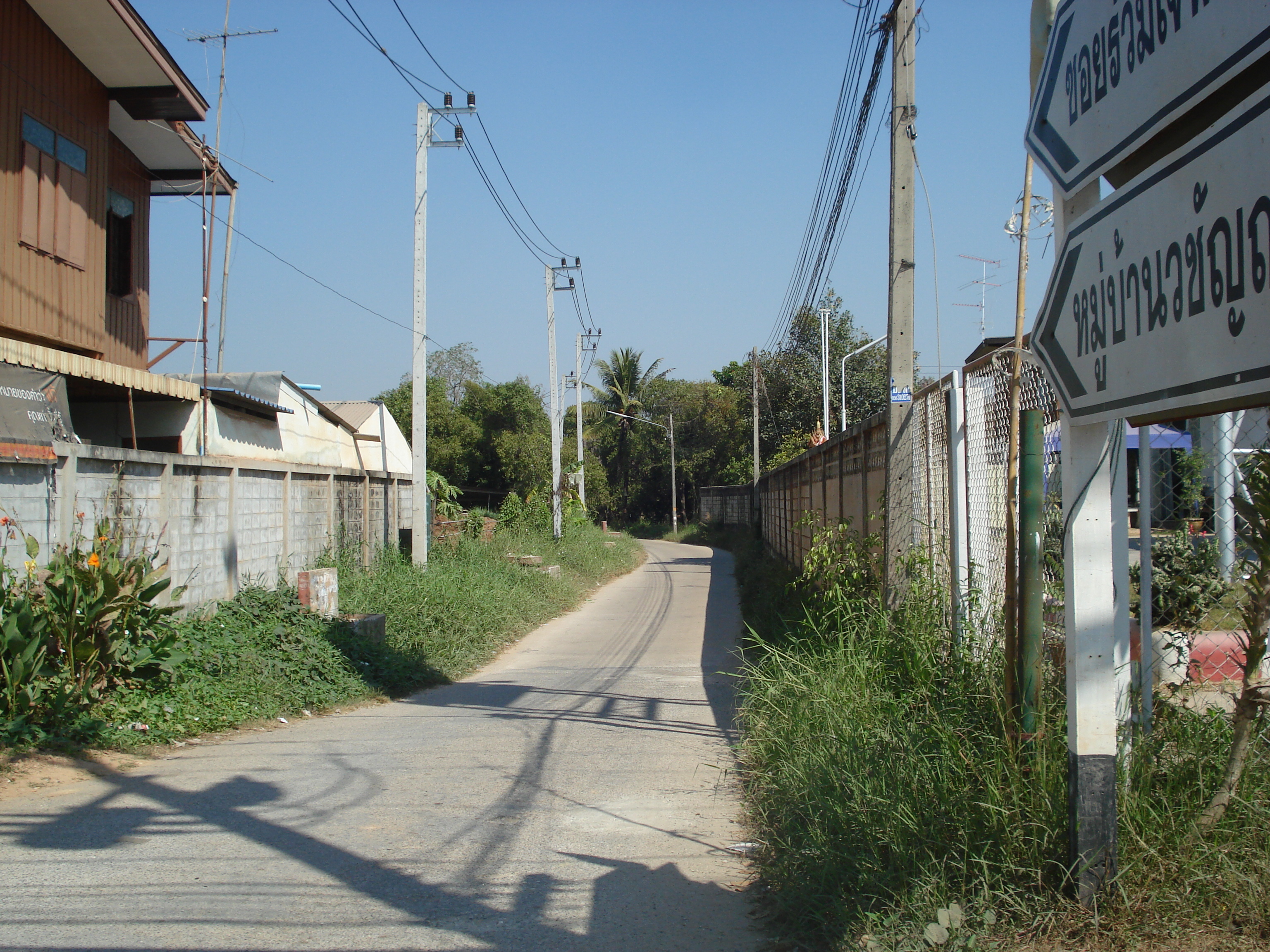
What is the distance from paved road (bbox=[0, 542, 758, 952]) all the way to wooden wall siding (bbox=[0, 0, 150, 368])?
20.6ft

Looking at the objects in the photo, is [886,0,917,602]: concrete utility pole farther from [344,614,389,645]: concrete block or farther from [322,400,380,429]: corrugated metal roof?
[322,400,380,429]: corrugated metal roof

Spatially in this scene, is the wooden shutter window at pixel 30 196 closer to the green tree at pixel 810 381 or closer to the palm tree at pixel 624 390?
the green tree at pixel 810 381

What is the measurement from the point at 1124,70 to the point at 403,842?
4.22 metres

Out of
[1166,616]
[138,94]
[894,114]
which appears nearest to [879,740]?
[1166,616]

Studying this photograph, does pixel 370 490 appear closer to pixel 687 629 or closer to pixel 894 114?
pixel 687 629

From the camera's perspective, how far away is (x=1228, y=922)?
8.30ft

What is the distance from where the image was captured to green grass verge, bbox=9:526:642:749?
20.5ft

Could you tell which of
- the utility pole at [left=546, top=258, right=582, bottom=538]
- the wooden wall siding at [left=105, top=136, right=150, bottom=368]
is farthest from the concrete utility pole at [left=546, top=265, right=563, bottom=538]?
the wooden wall siding at [left=105, top=136, right=150, bottom=368]

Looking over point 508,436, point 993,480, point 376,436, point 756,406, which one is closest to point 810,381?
point 756,406

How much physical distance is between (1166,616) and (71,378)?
11.3 metres

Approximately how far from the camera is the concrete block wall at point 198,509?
6.37 m

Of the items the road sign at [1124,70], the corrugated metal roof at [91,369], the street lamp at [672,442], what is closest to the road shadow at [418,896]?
the road sign at [1124,70]

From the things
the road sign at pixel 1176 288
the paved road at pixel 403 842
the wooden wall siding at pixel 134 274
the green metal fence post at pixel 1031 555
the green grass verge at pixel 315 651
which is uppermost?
the wooden wall siding at pixel 134 274

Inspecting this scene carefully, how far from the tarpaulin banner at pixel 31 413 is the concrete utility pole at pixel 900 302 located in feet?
20.2
